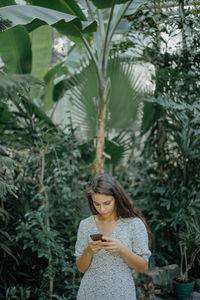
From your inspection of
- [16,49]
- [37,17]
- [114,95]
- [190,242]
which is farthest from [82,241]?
[114,95]

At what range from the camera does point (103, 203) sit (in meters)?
1.82

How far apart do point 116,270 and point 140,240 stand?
0.20 metres

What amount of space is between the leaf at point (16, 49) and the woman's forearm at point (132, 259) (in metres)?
2.56

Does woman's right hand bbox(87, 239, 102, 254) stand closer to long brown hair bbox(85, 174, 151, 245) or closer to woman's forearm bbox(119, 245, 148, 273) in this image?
woman's forearm bbox(119, 245, 148, 273)

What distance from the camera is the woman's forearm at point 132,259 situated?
5.68 ft

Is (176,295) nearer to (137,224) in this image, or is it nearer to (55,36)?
(137,224)

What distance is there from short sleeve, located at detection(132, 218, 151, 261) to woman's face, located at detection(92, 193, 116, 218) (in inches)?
6.2

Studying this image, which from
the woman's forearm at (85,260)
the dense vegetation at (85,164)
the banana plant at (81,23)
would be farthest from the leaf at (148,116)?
the woman's forearm at (85,260)

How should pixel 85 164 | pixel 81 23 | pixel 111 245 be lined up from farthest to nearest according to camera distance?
pixel 85 164
pixel 81 23
pixel 111 245

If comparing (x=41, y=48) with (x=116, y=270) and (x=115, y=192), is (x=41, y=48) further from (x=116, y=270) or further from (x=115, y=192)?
(x=116, y=270)

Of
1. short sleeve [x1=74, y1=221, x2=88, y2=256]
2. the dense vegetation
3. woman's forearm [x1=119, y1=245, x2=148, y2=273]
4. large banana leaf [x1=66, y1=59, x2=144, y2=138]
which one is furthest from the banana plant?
woman's forearm [x1=119, y1=245, x2=148, y2=273]

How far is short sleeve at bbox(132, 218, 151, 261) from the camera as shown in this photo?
5.95 feet

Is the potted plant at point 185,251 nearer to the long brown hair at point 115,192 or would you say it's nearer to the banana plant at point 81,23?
the banana plant at point 81,23

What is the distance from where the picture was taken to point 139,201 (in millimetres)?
4242
